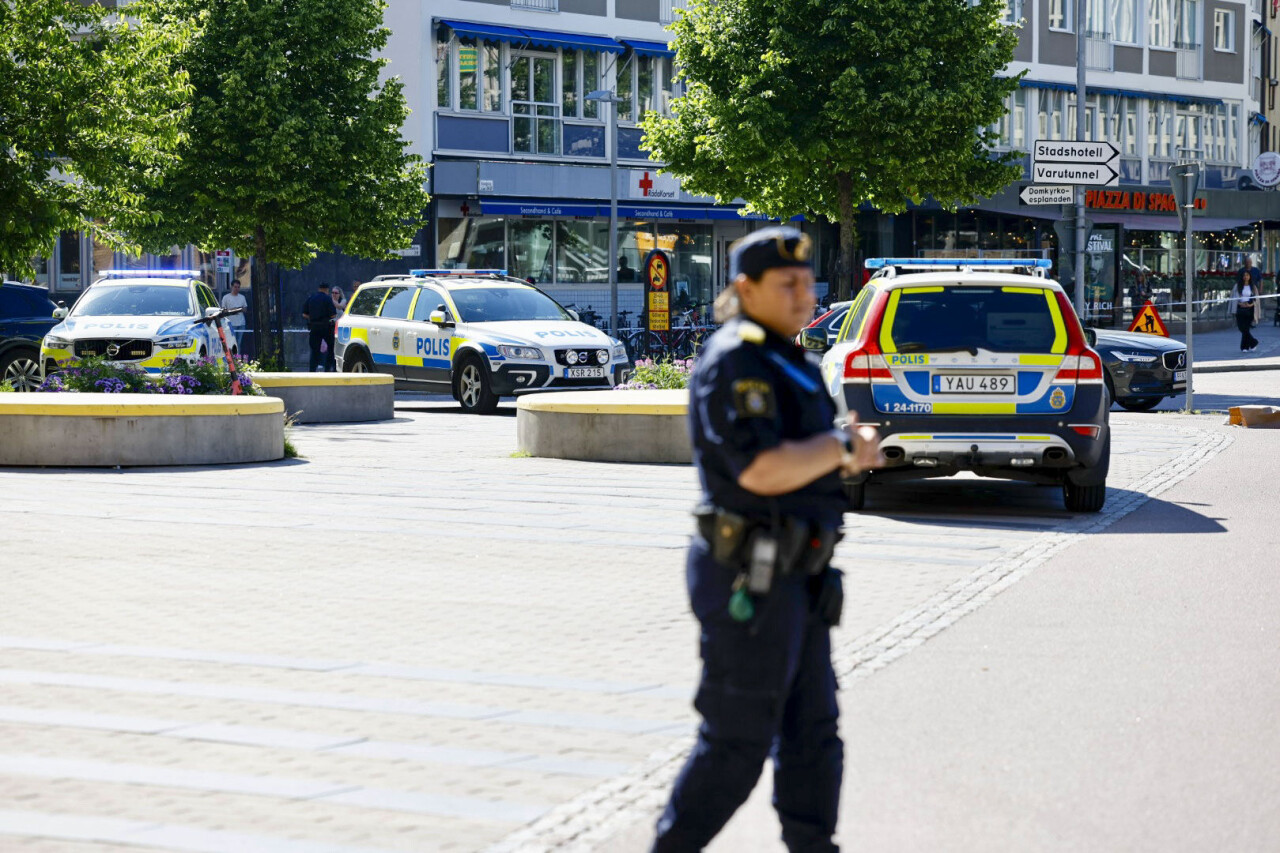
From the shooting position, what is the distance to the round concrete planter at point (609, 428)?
53.0 ft

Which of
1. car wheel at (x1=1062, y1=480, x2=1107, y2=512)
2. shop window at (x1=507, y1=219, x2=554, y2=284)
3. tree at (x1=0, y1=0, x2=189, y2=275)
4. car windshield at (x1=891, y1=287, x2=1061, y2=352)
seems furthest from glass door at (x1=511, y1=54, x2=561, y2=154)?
car wheel at (x1=1062, y1=480, x2=1107, y2=512)

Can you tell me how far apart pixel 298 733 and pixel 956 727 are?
2214 millimetres

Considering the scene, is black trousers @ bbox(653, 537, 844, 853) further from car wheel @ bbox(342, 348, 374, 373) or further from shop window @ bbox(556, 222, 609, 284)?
shop window @ bbox(556, 222, 609, 284)

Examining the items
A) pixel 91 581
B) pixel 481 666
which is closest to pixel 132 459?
pixel 91 581

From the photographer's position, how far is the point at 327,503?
1303 cm

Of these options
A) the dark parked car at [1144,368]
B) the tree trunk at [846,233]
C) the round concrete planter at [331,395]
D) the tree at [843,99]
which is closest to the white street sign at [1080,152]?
the dark parked car at [1144,368]

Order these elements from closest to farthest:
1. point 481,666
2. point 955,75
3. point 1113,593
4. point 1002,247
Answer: point 481,666
point 1113,593
point 955,75
point 1002,247

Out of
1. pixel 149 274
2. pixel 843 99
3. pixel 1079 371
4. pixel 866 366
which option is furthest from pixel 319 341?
pixel 1079 371

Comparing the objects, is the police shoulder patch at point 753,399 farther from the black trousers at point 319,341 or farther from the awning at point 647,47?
the awning at point 647,47

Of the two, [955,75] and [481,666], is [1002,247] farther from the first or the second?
[481,666]

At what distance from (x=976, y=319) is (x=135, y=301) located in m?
14.2

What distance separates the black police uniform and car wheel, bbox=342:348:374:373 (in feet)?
74.9

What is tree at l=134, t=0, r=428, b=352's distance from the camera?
99.1 ft

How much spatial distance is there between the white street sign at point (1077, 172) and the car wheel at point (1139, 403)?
307cm
